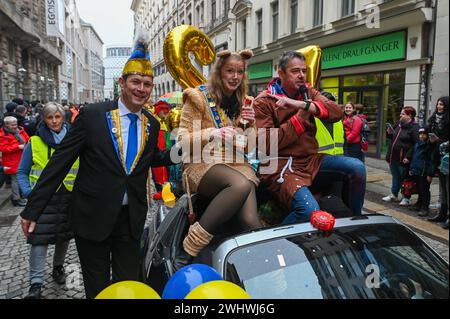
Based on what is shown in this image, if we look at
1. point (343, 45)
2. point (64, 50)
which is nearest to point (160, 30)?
point (64, 50)

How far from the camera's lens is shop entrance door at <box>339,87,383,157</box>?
11318mm

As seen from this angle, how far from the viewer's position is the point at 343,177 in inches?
101

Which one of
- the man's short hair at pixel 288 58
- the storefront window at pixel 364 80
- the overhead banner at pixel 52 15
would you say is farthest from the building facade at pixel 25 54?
the man's short hair at pixel 288 58

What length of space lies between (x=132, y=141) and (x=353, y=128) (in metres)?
6.31

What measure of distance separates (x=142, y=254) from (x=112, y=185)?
2.35ft

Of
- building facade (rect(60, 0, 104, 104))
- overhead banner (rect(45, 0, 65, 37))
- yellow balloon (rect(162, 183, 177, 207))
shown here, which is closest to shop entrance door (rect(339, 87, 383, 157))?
yellow balloon (rect(162, 183, 177, 207))

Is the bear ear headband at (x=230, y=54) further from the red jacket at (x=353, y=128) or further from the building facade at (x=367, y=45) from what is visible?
the red jacket at (x=353, y=128)

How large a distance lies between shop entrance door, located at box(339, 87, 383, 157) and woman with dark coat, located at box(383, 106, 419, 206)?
448 centimetres

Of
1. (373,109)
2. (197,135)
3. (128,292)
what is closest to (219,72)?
(197,135)

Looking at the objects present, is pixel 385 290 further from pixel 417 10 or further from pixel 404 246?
pixel 417 10

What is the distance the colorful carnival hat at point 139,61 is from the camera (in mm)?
2248

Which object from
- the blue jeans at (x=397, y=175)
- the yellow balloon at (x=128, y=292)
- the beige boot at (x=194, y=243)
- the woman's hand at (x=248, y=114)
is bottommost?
the blue jeans at (x=397, y=175)

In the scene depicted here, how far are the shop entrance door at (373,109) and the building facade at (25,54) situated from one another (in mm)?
13548

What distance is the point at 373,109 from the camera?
455 inches
